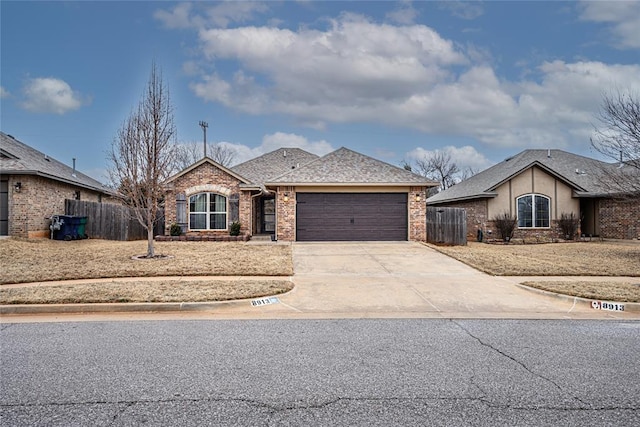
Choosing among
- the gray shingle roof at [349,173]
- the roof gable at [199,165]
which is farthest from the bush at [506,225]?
the roof gable at [199,165]

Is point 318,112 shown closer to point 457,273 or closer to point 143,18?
point 143,18

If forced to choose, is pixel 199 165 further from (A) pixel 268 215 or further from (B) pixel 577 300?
(B) pixel 577 300

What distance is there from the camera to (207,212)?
20953 mm

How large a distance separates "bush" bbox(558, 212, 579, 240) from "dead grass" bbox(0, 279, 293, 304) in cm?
1833

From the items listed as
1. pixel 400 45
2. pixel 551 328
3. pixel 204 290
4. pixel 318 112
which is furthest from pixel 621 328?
pixel 318 112

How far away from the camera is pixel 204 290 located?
27.5ft

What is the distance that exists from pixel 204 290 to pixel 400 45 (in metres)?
11.3

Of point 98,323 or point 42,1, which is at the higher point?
point 42,1

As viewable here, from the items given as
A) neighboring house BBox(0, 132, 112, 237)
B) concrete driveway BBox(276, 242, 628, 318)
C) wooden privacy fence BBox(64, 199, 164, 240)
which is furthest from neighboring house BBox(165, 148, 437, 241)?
concrete driveway BBox(276, 242, 628, 318)

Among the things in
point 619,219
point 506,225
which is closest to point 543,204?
point 506,225

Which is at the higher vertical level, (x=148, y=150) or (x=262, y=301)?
(x=148, y=150)

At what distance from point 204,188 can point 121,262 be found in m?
8.70

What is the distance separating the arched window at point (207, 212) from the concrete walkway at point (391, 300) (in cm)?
955

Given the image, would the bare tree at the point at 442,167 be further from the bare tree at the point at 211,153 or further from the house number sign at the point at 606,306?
the house number sign at the point at 606,306
